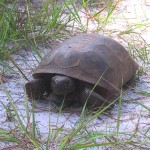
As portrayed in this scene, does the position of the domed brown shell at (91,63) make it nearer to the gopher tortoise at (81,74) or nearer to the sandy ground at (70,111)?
the gopher tortoise at (81,74)

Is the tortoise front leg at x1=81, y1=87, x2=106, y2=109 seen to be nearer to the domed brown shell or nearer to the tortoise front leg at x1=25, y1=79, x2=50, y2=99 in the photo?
the domed brown shell

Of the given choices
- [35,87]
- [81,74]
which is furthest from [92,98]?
[35,87]

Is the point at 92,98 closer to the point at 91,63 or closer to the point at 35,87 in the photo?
the point at 91,63

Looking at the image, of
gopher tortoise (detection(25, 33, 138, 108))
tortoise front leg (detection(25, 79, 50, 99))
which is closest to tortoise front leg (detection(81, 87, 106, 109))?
gopher tortoise (detection(25, 33, 138, 108))

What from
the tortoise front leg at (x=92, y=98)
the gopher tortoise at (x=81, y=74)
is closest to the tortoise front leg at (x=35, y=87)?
the gopher tortoise at (x=81, y=74)

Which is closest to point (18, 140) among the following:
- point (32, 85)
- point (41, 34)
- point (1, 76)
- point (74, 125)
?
point (74, 125)

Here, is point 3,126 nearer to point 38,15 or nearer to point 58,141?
point 58,141
